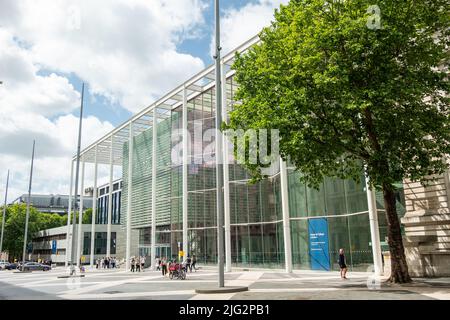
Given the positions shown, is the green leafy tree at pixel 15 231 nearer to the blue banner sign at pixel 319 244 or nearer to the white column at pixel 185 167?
the white column at pixel 185 167

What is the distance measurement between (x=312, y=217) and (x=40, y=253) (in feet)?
273

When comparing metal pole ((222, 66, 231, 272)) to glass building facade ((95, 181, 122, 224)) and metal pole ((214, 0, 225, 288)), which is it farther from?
glass building facade ((95, 181, 122, 224))

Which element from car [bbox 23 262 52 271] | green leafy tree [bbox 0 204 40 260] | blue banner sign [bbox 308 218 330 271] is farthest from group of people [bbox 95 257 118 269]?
green leafy tree [bbox 0 204 40 260]

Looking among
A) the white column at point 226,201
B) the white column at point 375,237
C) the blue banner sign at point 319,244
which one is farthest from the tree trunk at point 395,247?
the white column at point 226,201

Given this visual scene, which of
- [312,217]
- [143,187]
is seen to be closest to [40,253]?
[143,187]

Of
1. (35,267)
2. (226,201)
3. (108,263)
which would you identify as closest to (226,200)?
(226,201)

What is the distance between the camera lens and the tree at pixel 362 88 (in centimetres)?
1513

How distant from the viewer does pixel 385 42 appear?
15109 millimetres

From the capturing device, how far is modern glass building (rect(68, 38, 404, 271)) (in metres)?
27.7

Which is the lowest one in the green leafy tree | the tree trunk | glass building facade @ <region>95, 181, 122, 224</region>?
the tree trunk

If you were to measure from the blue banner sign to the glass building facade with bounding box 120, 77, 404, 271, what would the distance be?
0.07 metres

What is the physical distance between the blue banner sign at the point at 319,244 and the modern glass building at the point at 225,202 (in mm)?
69

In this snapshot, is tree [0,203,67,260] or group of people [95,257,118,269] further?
tree [0,203,67,260]
